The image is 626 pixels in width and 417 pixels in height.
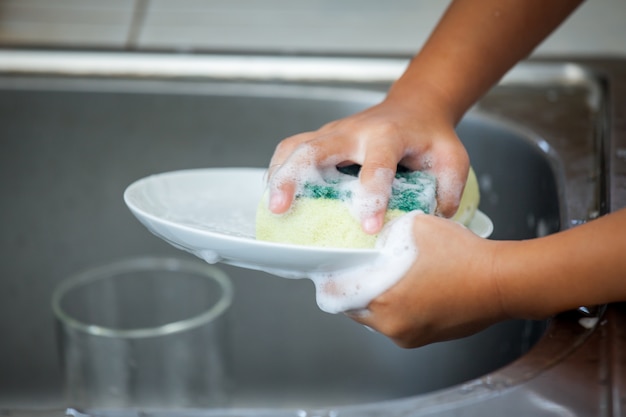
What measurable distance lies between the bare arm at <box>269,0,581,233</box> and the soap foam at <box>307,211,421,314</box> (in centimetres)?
2

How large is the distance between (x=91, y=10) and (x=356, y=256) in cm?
70

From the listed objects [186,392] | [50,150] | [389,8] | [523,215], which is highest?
[389,8]

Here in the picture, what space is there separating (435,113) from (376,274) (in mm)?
184

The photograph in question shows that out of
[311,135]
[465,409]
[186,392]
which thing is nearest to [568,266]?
[465,409]

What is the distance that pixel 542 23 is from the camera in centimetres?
75

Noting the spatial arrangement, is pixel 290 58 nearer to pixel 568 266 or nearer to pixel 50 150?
pixel 50 150

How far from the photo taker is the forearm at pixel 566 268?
1.69 feet

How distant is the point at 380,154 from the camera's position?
0.59m

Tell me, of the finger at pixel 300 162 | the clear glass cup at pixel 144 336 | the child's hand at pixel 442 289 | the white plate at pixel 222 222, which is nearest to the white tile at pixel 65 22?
the clear glass cup at pixel 144 336

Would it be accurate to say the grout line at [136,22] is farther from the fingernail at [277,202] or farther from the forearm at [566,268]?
the forearm at [566,268]

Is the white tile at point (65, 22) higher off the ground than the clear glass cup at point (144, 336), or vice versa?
the white tile at point (65, 22)

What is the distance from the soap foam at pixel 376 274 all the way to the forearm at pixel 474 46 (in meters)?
0.19

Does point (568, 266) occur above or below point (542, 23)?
below

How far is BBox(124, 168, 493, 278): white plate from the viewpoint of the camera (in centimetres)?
53
